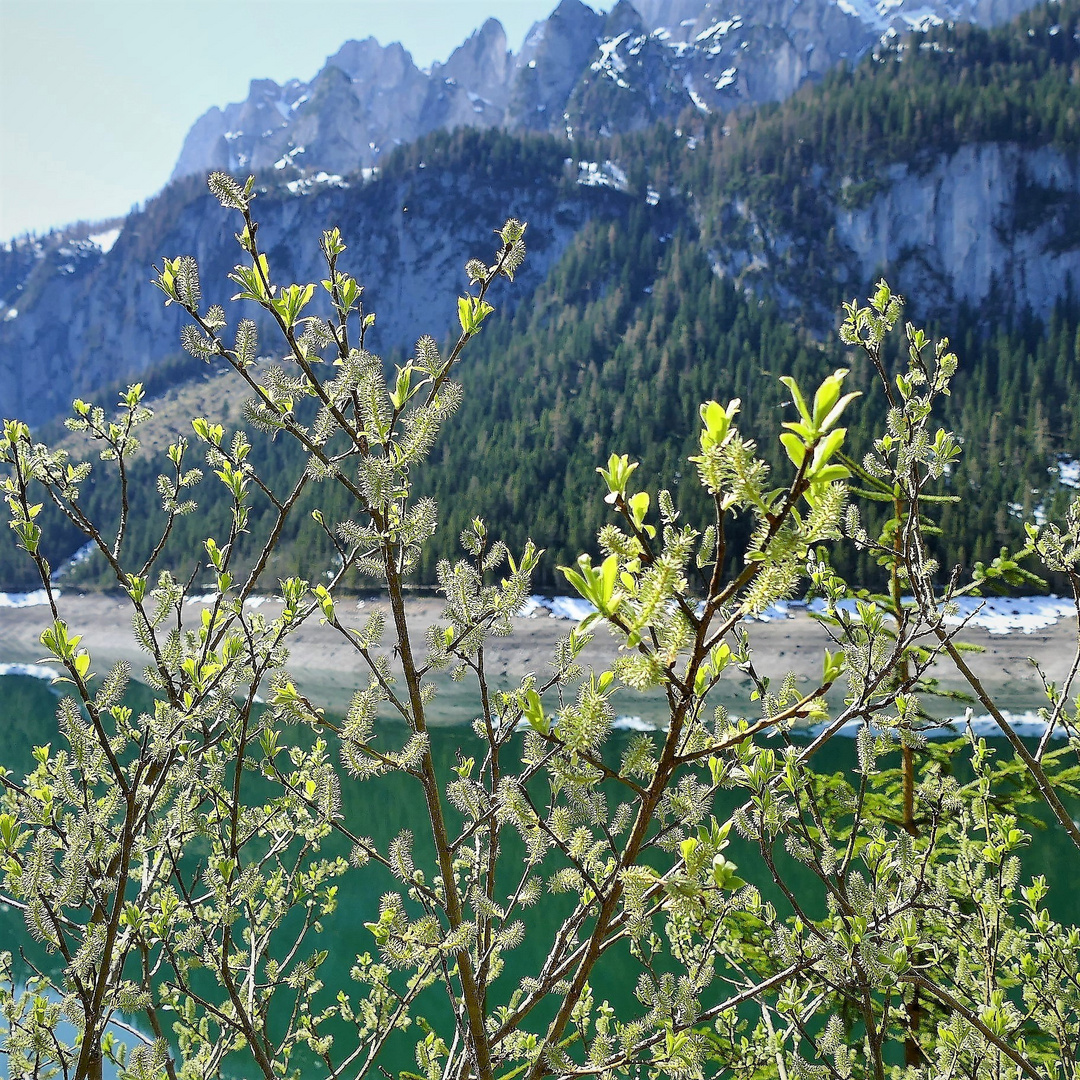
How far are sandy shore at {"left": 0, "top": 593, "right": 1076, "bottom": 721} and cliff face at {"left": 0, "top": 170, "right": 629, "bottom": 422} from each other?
60.7 meters

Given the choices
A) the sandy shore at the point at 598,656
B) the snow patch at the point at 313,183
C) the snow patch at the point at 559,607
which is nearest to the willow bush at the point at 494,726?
the sandy shore at the point at 598,656

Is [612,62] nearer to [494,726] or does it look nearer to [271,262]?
[271,262]

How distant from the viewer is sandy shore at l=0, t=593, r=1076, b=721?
26984 mm

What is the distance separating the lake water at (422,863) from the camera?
12195mm

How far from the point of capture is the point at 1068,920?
39.8 feet

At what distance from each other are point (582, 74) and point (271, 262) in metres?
72.9

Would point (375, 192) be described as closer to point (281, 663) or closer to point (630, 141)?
point (630, 141)

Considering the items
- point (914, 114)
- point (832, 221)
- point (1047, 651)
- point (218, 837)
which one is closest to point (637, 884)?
point (218, 837)

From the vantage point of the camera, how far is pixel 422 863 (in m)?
15.1

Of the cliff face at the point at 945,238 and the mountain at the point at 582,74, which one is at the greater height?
the mountain at the point at 582,74

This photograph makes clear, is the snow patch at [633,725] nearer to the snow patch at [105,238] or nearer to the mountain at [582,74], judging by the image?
the mountain at [582,74]

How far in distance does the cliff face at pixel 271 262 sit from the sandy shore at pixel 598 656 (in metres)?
60.7

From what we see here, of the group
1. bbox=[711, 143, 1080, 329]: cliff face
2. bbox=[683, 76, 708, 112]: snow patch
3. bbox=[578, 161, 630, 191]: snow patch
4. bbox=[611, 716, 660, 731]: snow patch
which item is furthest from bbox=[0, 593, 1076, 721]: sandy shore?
bbox=[683, 76, 708, 112]: snow patch

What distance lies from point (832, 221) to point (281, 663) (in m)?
95.9
